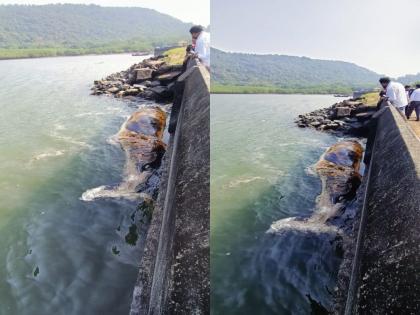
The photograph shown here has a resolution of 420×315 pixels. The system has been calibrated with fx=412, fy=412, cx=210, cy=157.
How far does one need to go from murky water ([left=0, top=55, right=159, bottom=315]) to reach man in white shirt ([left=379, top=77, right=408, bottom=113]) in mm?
5485

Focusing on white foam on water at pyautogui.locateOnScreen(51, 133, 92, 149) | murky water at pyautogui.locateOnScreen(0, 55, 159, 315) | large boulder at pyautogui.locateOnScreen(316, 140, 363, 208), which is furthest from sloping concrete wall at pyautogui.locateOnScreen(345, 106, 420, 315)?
white foam on water at pyautogui.locateOnScreen(51, 133, 92, 149)

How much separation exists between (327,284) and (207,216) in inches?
108

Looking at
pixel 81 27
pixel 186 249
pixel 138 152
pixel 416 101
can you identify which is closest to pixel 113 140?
pixel 138 152

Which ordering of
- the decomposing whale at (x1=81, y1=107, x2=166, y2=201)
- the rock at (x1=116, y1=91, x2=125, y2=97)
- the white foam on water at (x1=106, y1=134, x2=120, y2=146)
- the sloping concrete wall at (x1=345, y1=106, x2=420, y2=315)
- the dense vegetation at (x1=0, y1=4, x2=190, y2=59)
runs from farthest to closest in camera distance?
the dense vegetation at (x1=0, y1=4, x2=190, y2=59) → the rock at (x1=116, y1=91, x2=125, y2=97) → the white foam on water at (x1=106, y1=134, x2=120, y2=146) → the decomposing whale at (x1=81, y1=107, x2=166, y2=201) → the sloping concrete wall at (x1=345, y1=106, x2=420, y2=315)

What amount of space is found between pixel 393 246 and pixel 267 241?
3839 mm

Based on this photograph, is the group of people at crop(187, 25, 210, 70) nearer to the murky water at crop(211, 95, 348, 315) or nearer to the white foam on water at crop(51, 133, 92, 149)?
the murky water at crop(211, 95, 348, 315)

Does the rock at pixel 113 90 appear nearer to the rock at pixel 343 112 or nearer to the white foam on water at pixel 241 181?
the rock at pixel 343 112

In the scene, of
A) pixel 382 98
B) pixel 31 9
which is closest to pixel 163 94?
pixel 382 98

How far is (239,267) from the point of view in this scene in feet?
19.0

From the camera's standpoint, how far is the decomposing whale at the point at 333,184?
23.1ft

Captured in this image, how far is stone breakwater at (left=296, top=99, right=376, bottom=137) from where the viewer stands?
15.4 m

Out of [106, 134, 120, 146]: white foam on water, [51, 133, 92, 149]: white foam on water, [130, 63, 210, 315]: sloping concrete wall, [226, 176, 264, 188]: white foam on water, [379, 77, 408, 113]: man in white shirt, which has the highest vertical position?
[379, 77, 408, 113]: man in white shirt

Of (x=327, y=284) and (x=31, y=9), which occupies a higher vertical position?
(x=31, y=9)

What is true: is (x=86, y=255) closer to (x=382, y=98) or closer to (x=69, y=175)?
(x=69, y=175)
